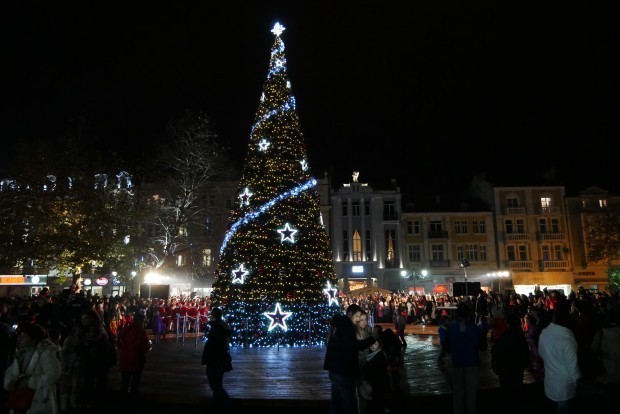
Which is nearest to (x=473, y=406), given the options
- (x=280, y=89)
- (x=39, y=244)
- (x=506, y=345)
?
(x=506, y=345)

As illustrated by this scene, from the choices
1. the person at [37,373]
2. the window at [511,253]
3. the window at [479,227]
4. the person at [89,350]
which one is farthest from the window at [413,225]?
the person at [37,373]

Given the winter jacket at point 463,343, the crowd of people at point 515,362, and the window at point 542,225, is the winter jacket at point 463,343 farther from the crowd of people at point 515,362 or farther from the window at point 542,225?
the window at point 542,225

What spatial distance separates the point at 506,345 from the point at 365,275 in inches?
1544

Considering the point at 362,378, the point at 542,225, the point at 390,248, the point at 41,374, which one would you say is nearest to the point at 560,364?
the point at 362,378

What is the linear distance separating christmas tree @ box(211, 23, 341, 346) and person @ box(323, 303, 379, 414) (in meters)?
10.6

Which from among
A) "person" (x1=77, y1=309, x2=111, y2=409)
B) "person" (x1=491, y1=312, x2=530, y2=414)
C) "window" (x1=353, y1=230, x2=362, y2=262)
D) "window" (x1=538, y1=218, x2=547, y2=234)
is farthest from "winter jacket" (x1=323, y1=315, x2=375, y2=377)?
"window" (x1=538, y1=218, x2=547, y2=234)

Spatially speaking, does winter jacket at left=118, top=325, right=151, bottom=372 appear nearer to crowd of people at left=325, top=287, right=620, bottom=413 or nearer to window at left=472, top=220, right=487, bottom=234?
crowd of people at left=325, top=287, right=620, bottom=413

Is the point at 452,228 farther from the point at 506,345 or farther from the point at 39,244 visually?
the point at 506,345

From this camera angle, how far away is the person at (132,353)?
29.4 feet

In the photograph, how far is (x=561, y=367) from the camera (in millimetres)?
5746

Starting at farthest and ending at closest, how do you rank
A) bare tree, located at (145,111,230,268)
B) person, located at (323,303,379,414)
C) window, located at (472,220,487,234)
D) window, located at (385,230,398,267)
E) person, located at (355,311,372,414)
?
window, located at (472,220,487,234) → window, located at (385,230,398,267) → bare tree, located at (145,111,230,268) → person, located at (355,311,372,414) → person, located at (323,303,379,414)

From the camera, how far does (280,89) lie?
1880 centimetres

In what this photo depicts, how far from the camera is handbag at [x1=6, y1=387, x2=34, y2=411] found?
519cm

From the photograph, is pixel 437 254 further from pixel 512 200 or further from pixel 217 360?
pixel 217 360
